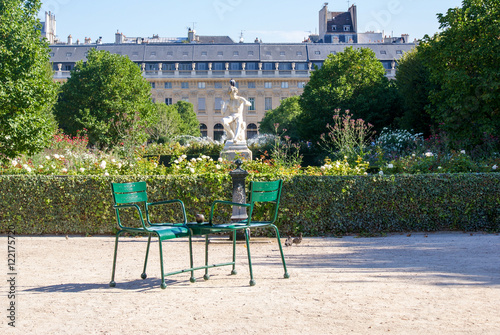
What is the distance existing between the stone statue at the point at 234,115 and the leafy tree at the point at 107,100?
13.2m

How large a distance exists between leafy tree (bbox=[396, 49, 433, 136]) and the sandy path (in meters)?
20.4

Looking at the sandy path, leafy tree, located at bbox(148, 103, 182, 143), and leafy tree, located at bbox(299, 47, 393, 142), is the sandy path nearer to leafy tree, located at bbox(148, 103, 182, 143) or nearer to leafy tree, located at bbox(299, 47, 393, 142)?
leafy tree, located at bbox(299, 47, 393, 142)

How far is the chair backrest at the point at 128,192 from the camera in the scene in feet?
16.8

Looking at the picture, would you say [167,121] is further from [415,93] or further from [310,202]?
[310,202]

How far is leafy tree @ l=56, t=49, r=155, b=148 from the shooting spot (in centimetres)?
3120

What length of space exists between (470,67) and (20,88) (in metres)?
13.8

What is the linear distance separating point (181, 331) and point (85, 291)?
155 cm

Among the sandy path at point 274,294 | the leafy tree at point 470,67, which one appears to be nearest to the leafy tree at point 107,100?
the leafy tree at point 470,67

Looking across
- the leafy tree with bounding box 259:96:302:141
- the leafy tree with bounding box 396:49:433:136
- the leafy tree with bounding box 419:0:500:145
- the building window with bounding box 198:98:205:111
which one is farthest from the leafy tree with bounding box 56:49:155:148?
the building window with bounding box 198:98:205:111

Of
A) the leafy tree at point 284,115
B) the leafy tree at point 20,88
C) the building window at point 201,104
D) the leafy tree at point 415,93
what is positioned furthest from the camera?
the building window at point 201,104

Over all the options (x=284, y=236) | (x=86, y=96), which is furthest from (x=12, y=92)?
(x=86, y=96)

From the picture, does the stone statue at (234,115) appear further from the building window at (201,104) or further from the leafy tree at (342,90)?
the building window at (201,104)

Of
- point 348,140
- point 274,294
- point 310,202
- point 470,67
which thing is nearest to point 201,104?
point 470,67

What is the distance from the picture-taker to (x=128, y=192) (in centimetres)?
543
